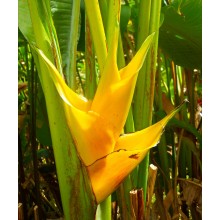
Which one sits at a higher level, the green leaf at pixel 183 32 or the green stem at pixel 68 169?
the green leaf at pixel 183 32

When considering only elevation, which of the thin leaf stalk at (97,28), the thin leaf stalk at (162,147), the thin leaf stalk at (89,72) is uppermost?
the thin leaf stalk at (97,28)

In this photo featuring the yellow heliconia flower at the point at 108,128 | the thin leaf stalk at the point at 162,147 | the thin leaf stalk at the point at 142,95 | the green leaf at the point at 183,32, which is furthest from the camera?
the thin leaf stalk at the point at 162,147

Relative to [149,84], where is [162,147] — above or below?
below

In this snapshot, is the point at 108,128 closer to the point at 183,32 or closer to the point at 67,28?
the point at 67,28

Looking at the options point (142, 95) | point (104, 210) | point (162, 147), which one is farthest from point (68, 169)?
point (162, 147)

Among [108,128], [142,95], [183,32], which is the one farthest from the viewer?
[183,32]

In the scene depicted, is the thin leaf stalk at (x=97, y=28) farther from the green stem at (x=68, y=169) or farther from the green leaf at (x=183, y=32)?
the green leaf at (x=183, y=32)

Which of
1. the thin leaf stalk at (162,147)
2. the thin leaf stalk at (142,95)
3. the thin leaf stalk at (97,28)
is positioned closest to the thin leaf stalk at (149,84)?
the thin leaf stalk at (142,95)
